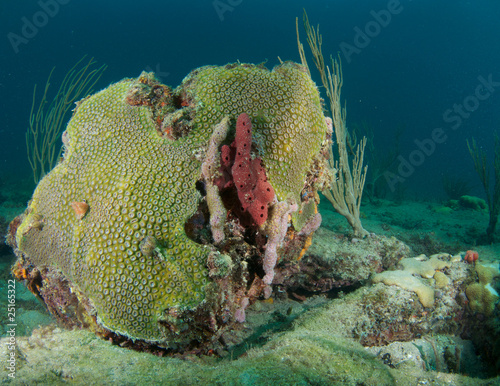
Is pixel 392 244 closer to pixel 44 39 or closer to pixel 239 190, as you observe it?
pixel 239 190

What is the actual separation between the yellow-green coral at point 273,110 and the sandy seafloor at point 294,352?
1517mm

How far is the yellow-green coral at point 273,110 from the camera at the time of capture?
285 cm

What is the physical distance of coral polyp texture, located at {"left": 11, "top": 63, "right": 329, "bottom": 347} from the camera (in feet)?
7.58

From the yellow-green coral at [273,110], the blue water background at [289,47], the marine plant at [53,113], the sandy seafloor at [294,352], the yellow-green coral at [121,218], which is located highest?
the blue water background at [289,47]

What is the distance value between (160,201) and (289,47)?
87.3 m

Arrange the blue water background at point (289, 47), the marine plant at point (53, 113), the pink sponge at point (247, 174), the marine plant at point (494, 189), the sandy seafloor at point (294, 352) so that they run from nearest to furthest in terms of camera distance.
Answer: the sandy seafloor at point (294, 352) < the pink sponge at point (247, 174) < the marine plant at point (53, 113) < the marine plant at point (494, 189) < the blue water background at point (289, 47)

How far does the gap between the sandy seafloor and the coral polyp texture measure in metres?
0.33

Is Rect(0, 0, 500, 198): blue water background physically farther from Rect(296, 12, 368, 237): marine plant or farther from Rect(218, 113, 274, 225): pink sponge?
Rect(218, 113, 274, 225): pink sponge

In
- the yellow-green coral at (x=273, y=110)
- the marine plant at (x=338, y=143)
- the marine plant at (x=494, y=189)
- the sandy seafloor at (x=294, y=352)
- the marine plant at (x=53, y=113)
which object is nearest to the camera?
the sandy seafloor at (x=294, y=352)

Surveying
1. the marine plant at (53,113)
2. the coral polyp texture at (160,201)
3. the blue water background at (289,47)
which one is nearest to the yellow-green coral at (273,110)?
the coral polyp texture at (160,201)

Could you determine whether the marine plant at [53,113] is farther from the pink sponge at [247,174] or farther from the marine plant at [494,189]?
the marine plant at [494,189]

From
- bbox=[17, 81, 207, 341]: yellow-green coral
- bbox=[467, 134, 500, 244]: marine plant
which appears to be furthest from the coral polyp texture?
bbox=[467, 134, 500, 244]: marine plant

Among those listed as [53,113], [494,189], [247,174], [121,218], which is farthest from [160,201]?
[494,189]

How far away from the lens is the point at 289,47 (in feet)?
251
